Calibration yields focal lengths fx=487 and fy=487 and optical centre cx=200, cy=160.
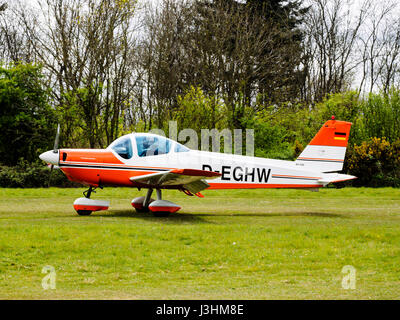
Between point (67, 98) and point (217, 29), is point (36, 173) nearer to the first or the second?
point (67, 98)

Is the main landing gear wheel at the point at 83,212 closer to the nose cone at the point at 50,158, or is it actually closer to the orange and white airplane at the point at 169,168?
the orange and white airplane at the point at 169,168

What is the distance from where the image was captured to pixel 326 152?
14.9 meters

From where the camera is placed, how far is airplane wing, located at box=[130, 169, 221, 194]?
1191cm

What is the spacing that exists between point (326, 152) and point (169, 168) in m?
4.91

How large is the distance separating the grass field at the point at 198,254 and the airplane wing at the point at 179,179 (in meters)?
0.90

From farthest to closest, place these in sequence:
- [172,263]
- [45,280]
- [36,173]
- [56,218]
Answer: [36,173] < [56,218] < [172,263] < [45,280]

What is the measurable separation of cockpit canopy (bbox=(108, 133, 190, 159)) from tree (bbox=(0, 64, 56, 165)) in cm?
1380

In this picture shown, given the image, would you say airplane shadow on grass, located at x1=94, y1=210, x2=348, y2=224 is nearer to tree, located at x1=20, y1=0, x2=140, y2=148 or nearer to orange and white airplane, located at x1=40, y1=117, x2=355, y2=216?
orange and white airplane, located at x1=40, y1=117, x2=355, y2=216

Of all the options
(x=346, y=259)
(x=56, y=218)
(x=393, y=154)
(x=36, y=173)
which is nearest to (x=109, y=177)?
(x=56, y=218)

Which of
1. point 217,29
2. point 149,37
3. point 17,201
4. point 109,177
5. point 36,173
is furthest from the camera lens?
point 149,37

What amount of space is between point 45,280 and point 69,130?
1978cm

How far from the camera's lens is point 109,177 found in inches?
525

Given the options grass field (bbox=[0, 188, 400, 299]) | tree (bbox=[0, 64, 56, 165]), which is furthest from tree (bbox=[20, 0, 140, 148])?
grass field (bbox=[0, 188, 400, 299])

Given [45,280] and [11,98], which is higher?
[11,98]
